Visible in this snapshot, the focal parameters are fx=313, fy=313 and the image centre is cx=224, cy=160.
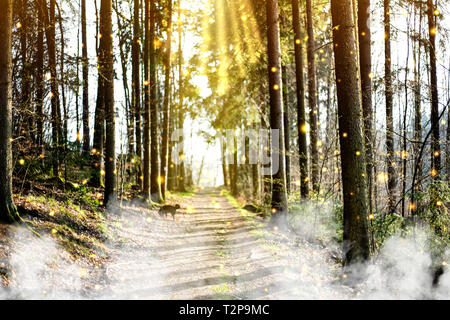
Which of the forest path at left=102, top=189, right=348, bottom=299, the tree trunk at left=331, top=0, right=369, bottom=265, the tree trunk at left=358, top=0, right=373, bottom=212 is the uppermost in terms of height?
the tree trunk at left=358, top=0, right=373, bottom=212

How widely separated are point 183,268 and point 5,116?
555 centimetres

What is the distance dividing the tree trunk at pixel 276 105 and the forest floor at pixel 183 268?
62.1 inches

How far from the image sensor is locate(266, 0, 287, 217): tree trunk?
1252 cm

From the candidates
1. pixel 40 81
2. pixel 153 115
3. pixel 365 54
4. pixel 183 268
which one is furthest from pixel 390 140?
pixel 153 115

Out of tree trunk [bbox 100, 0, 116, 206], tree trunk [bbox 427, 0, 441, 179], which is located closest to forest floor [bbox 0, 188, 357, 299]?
tree trunk [bbox 100, 0, 116, 206]

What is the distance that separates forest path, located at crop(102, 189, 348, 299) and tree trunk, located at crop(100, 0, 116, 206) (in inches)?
56.8

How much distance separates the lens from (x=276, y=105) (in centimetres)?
1254

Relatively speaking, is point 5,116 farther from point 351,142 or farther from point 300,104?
point 300,104

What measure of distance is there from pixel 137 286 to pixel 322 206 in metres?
7.43

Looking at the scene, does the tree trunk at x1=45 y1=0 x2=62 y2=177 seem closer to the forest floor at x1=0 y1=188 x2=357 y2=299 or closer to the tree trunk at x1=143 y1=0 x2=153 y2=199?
the forest floor at x1=0 y1=188 x2=357 y2=299

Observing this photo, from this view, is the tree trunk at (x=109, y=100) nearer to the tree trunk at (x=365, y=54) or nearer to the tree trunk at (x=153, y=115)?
the tree trunk at (x=153, y=115)

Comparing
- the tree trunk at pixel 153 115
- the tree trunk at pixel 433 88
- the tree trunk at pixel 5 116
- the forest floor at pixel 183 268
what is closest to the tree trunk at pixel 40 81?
the tree trunk at pixel 5 116
